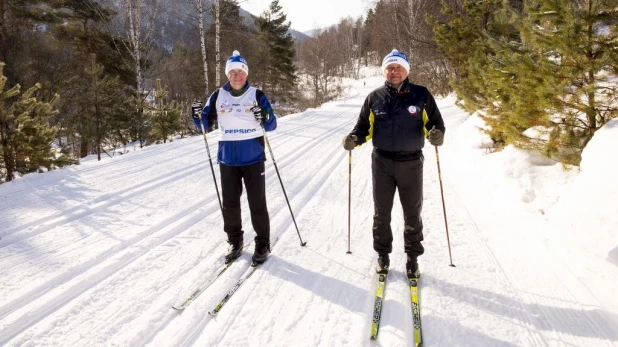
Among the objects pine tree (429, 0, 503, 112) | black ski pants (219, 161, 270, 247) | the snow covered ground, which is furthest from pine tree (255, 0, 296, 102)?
black ski pants (219, 161, 270, 247)

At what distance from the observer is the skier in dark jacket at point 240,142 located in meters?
3.42

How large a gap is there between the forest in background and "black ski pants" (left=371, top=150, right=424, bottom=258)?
2.35 metres

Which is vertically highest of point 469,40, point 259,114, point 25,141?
point 469,40

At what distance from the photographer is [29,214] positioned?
177 inches

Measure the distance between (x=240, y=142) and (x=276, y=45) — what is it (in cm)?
2791

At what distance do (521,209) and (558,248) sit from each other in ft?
3.02

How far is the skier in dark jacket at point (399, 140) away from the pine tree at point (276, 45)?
88.2 ft

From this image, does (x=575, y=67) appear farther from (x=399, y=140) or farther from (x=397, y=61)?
(x=399, y=140)

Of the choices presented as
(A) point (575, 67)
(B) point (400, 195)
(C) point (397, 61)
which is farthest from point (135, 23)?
(A) point (575, 67)

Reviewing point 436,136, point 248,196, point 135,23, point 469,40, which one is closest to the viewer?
point 436,136

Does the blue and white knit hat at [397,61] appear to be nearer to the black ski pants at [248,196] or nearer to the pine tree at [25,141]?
the black ski pants at [248,196]

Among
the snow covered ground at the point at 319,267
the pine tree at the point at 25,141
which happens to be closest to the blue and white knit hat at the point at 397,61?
the snow covered ground at the point at 319,267

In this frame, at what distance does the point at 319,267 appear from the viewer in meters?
3.41

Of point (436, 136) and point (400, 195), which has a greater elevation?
point (436, 136)
